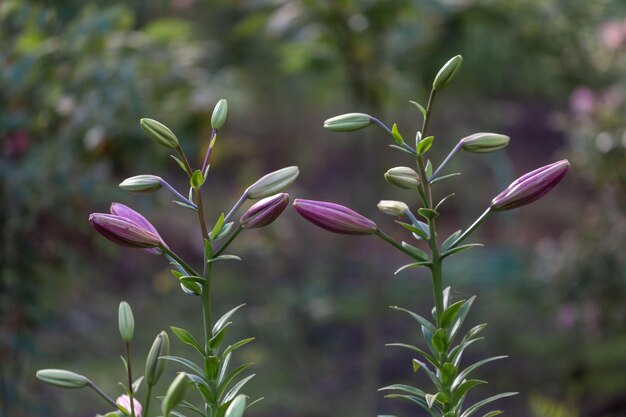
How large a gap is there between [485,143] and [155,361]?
0.38 metres

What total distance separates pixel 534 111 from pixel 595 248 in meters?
8.17

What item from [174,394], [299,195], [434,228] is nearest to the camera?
[174,394]

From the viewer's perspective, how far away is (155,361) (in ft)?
2.41

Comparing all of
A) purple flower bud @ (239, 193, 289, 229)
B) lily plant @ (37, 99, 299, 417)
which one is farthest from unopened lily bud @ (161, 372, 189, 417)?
purple flower bud @ (239, 193, 289, 229)

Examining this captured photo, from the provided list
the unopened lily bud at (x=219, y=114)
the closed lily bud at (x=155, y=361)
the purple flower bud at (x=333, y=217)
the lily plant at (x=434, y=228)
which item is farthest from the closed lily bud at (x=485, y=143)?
the closed lily bud at (x=155, y=361)

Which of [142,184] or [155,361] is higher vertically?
[142,184]

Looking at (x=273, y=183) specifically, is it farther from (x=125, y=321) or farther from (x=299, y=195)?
(x=299, y=195)

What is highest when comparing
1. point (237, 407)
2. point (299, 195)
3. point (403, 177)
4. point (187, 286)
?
point (299, 195)

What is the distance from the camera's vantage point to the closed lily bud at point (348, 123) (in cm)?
82

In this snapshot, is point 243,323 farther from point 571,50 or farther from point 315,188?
point 315,188

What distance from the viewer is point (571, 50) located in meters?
3.77

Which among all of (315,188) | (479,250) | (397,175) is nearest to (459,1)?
(397,175)

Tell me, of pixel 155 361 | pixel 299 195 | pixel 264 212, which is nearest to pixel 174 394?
pixel 155 361

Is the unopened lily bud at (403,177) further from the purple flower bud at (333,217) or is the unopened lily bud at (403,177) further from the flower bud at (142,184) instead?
the flower bud at (142,184)
